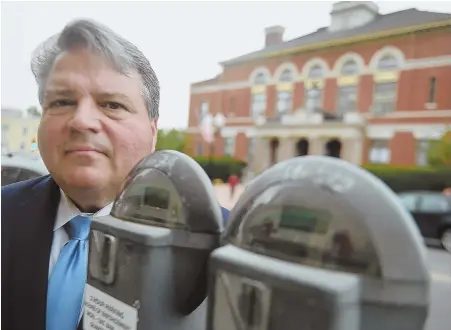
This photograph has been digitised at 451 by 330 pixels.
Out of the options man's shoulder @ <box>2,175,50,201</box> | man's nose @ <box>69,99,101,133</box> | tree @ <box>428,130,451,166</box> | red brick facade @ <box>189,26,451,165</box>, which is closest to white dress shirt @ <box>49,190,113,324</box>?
man's shoulder @ <box>2,175,50,201</box>

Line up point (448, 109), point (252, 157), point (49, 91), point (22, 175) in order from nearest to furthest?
point (448, 109)
point (252, 157)
point (49, 91)
point (22, 175)

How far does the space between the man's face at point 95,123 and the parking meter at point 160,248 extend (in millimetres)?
245

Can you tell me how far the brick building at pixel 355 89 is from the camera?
1.00m

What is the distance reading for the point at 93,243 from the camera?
107 cm

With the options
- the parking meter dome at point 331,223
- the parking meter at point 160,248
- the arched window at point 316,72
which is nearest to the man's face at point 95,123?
the parking meter at point 160,248

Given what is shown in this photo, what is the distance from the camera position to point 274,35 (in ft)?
4.05

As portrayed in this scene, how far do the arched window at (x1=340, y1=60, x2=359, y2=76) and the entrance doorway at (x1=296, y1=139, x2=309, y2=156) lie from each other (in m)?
0.18

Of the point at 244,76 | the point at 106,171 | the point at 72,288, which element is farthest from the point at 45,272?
the point at 244,76

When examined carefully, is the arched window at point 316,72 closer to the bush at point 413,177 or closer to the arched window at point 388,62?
the arched window at point 388,62

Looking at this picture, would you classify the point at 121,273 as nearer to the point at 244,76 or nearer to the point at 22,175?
the point at 244,76

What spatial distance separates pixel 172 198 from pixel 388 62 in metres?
0.55

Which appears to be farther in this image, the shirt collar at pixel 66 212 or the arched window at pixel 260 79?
the shirt collar at pixel 66 212

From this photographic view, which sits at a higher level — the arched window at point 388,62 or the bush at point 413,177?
the arched window at point 388,62

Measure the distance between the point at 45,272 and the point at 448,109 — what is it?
109cm
